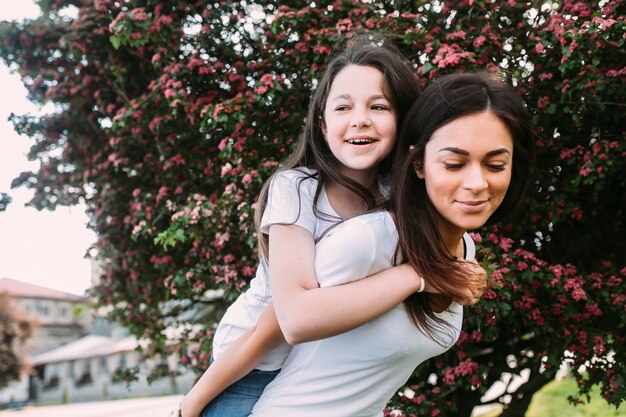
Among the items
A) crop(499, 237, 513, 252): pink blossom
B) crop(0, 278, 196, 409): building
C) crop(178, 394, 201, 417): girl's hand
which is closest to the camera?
crop(178, 394, 201, 417): girl's hand

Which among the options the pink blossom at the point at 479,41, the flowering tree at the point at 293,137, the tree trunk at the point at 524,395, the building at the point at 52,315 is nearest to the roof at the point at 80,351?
the building at the point at 52,315

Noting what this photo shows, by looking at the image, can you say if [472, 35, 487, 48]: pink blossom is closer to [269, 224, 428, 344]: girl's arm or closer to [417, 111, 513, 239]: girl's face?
[417, 111, 513, 239]: girl's face

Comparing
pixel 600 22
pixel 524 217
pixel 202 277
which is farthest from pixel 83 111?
pixel 600 22

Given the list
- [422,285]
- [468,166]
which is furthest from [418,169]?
[422,285]

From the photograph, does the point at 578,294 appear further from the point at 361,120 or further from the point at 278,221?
the point at 278,221

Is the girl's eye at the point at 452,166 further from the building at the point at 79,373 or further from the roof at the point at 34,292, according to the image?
the roof at the point at 34,292

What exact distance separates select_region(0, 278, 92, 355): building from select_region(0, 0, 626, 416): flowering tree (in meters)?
31.3

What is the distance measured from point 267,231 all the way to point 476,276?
0.55 metres

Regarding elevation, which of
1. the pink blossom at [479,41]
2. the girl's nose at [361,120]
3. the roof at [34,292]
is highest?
the roof at [34,292]

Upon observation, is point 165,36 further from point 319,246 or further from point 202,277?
point 319,246

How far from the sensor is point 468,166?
4.62 ft

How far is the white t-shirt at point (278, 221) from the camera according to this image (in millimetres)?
1562

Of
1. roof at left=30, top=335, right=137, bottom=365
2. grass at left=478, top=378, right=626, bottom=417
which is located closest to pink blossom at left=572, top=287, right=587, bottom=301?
grass at left=478, top=378, right=626, bottom=417

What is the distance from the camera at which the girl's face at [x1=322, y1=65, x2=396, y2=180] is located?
1.64m
